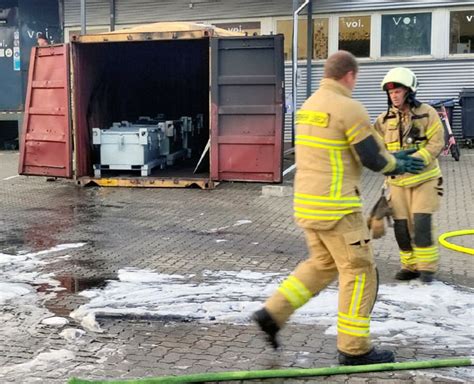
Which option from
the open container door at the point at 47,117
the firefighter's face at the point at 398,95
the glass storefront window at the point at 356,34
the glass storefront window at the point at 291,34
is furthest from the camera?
the glass storefront window at the point at 291,34

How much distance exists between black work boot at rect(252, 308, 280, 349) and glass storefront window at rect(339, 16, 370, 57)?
1305 cm

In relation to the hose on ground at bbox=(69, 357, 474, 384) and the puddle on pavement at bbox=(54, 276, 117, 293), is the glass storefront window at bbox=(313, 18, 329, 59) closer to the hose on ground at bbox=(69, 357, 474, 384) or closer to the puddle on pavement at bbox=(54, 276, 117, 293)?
the puddle on pavement at bbox=(54, 276, 117, 293)

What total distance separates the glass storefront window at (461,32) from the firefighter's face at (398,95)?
36.0 ft

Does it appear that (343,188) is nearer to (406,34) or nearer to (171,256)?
(171,256)

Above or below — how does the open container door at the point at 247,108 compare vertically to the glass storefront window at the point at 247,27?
below

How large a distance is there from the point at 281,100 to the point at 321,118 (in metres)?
6.72

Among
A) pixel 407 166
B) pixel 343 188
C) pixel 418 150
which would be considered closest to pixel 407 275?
pixel 418 150

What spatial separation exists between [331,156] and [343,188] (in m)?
0.21

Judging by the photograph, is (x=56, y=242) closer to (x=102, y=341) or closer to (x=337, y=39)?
(x=102, y=341)

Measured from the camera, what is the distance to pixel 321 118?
4062 millimetres

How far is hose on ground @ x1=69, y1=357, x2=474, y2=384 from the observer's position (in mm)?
3756

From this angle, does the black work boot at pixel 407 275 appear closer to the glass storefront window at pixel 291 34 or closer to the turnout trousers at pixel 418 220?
the turnout trousers at pixel 418 220

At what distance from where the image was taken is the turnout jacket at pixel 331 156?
13.1ft

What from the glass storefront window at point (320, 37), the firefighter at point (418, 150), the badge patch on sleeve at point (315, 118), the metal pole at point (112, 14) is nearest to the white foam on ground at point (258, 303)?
the firefighter at point (418, 150)
